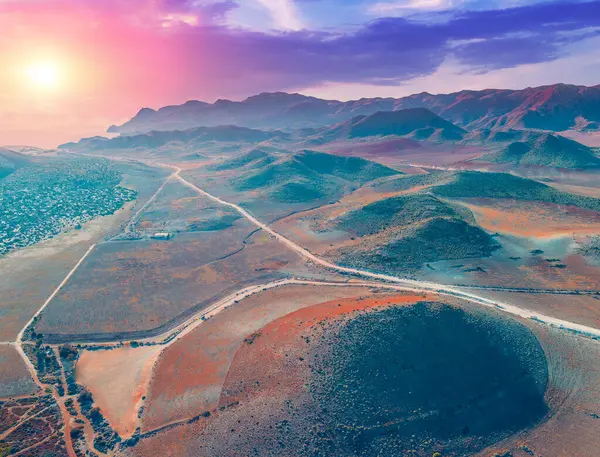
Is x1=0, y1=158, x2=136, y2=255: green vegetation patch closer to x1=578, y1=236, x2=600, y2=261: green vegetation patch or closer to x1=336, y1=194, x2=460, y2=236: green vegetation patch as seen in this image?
x1=336, y1=194, x2=460, y2=236: green vegetation patch

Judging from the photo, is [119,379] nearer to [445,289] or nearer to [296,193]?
[445,289]

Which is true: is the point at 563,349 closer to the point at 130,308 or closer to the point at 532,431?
the point at 532,431

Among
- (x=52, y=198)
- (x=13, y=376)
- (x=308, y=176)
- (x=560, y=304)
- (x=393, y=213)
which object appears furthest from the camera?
(x=308, y=176)

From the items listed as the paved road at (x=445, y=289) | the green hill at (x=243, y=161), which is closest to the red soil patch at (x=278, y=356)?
the paved road at (x=445, y=289)

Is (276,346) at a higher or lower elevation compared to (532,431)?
higher

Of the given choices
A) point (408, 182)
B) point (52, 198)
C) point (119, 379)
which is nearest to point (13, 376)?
point (119, 379)

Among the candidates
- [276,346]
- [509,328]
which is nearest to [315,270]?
[276,346]
